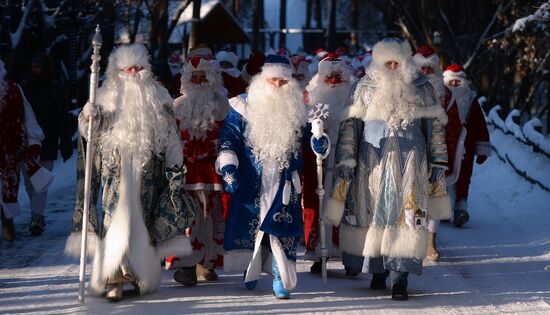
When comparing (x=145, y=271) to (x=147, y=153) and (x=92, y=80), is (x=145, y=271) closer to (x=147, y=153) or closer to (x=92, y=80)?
(x=147, y=153)

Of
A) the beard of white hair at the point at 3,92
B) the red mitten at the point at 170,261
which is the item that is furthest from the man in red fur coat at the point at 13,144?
the red mitten at the point at 170,261

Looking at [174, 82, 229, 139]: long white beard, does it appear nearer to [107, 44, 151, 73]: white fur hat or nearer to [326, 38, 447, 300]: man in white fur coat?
[107, 44, 151, 73]: white fur hat

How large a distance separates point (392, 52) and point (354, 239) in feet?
5.13

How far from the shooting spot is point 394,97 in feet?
29.6

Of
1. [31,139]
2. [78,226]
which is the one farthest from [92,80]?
[31,139]

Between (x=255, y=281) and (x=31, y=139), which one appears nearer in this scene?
(x=255, y=281)

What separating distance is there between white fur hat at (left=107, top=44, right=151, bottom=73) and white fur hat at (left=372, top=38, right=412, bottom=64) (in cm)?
189

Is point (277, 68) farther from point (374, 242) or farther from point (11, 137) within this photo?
point (11, 137)

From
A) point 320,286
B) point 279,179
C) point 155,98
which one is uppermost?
point 155,98

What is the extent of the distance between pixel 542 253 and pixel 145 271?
Answer: 4.69 metres

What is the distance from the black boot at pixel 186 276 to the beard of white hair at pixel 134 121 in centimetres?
111

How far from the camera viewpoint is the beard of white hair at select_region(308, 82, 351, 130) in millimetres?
10406

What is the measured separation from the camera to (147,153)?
870 cm

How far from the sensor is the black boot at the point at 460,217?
522 inches
